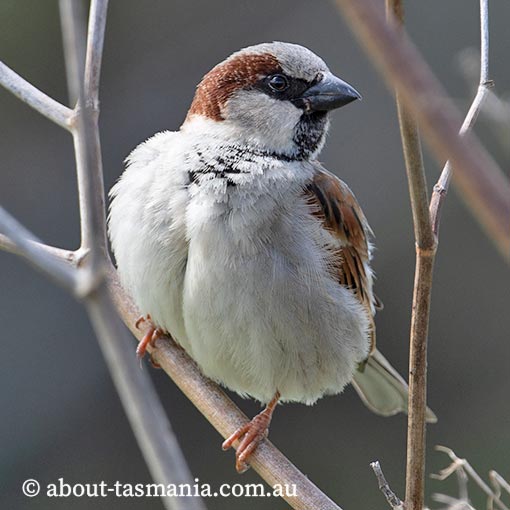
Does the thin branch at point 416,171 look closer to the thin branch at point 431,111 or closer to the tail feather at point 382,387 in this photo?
the thin branch at point 431,111

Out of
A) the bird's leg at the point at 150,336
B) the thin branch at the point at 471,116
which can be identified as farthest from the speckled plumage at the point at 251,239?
the thin branch at the point at 471,116

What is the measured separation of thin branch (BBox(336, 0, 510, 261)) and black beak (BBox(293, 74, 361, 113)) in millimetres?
1784

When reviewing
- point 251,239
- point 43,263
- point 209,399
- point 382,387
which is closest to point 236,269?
point 251,239

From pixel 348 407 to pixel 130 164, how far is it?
7.52 ft

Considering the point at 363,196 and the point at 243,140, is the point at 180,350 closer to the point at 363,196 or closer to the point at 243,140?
the point at 243,140

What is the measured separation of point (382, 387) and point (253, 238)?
897 mm

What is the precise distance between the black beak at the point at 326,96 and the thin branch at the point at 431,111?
1.78 m

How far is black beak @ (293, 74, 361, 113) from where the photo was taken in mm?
2422

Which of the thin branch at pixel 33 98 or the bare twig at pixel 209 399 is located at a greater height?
the thin branch at pixel 33 98

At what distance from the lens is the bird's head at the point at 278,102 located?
8.02ft

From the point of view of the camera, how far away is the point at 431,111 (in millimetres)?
654

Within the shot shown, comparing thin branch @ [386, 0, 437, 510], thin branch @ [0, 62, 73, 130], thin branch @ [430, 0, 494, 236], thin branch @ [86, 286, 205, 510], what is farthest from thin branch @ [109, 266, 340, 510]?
thin branch @ [86, 286, 205, 510]

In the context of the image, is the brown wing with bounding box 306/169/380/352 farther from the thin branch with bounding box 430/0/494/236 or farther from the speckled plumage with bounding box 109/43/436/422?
the thin branch with bounding box 430/0/494/236

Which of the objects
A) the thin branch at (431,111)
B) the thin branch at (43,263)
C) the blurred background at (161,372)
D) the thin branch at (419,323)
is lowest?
the blurred background at (161,372)
